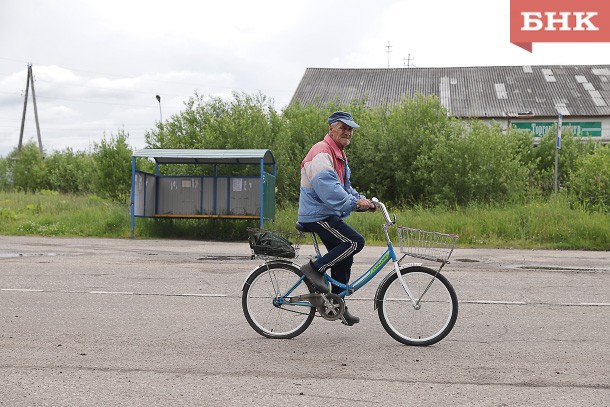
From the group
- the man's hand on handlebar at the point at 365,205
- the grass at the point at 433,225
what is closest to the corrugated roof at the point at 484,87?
the grass at the point at 433,225

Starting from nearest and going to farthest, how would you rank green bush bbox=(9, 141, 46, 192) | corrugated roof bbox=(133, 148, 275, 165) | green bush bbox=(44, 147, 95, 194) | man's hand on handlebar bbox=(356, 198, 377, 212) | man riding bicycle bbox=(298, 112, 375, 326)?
man's hand on handlebar bbox=(356, 198, 377, 212) → man riding bicycle bbox=(298, 112, 375, 326) → corrugated roof bbox=(133, 148, 275, 165) → green bush bbox=(44, 147, 95, 194) → green bush bbox=(9, 141, 46, 192)

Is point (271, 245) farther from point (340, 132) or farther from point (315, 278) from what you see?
point (340, 132)

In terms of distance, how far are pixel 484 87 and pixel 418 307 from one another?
49.9 meters

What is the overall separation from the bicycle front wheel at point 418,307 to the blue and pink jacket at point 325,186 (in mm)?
762

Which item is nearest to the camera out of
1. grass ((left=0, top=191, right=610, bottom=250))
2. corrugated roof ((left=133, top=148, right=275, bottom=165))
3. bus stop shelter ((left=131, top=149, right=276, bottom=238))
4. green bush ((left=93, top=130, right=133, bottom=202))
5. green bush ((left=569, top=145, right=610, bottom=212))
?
grass ((left=0, top=191, right=610, bottom=250))

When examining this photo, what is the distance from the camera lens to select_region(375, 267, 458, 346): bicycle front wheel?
6680 millimetres

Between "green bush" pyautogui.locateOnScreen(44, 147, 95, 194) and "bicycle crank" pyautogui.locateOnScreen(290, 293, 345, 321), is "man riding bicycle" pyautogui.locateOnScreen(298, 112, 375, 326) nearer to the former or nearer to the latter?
"bicycle crank" pyautogui.locateOnScreen(290, 293, 345, 321)

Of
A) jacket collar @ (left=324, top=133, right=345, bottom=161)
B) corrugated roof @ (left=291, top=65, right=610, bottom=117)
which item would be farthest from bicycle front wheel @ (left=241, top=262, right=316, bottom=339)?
corrugated roof @ (left=291, top=65, right=610, bottom=117)

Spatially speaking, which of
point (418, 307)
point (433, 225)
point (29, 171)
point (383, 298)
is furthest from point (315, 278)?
point (29, 171)

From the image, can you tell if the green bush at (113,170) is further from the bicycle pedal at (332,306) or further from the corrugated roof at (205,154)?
the bicycle pedal at (332,306)

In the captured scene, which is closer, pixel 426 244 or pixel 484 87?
pixel 426 244

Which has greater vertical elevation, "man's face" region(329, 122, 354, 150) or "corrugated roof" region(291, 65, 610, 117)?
"corrugated roof" region(291, 65, 610, 117)

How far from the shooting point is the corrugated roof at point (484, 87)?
5125cm

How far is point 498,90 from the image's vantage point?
53844 mm
